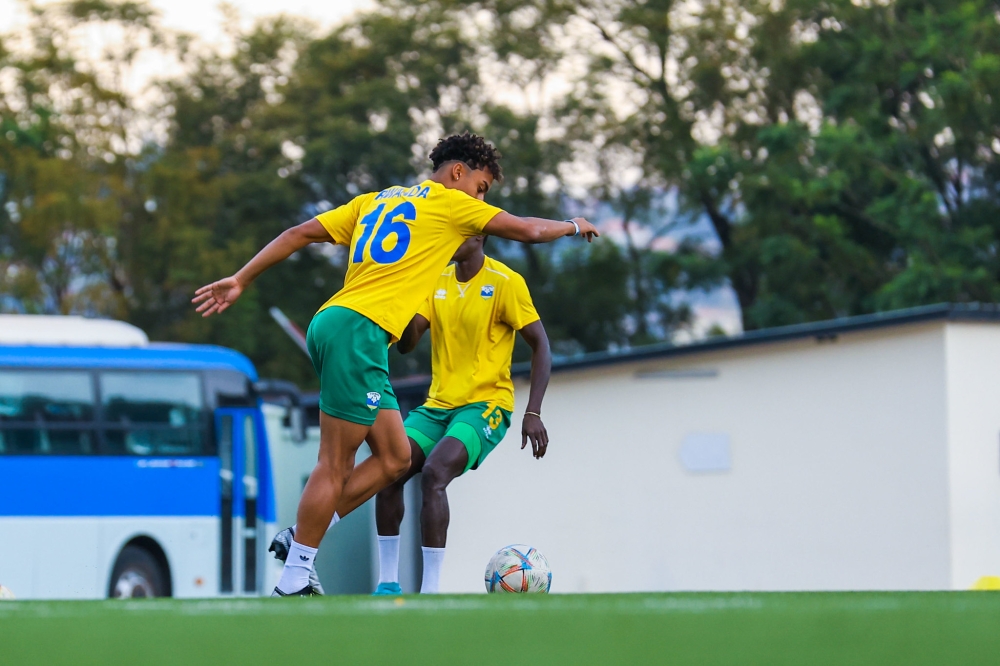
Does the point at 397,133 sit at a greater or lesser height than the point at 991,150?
greater

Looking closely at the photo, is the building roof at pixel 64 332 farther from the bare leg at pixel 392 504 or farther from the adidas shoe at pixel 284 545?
the adidas shoe at pixel 284 545

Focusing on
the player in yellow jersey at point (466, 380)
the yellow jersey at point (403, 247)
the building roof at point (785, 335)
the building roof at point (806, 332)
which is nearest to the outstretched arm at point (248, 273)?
the yellow jersey at point (403, 247)

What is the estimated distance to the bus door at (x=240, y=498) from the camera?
18.1 meters

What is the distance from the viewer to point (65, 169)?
31.7 meters

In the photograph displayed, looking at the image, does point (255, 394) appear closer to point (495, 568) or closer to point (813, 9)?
point (495, 568)

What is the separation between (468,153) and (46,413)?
11.7 m

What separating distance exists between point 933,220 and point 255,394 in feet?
47.0

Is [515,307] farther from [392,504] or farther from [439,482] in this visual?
[392,504]

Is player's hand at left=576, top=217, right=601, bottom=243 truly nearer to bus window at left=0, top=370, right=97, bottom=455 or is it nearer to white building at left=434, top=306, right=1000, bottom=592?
white building at left=434, top=306, right=1000, bottom=592

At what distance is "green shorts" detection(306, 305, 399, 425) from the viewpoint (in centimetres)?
565

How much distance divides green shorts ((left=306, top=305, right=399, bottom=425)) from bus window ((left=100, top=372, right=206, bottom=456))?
1208cm

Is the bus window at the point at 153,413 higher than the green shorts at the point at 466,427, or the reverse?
the bus window at the point at 153,413

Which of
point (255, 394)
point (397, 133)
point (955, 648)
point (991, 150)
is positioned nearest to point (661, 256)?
point (397, 133)

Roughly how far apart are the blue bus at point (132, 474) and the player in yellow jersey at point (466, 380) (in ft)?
34.1
